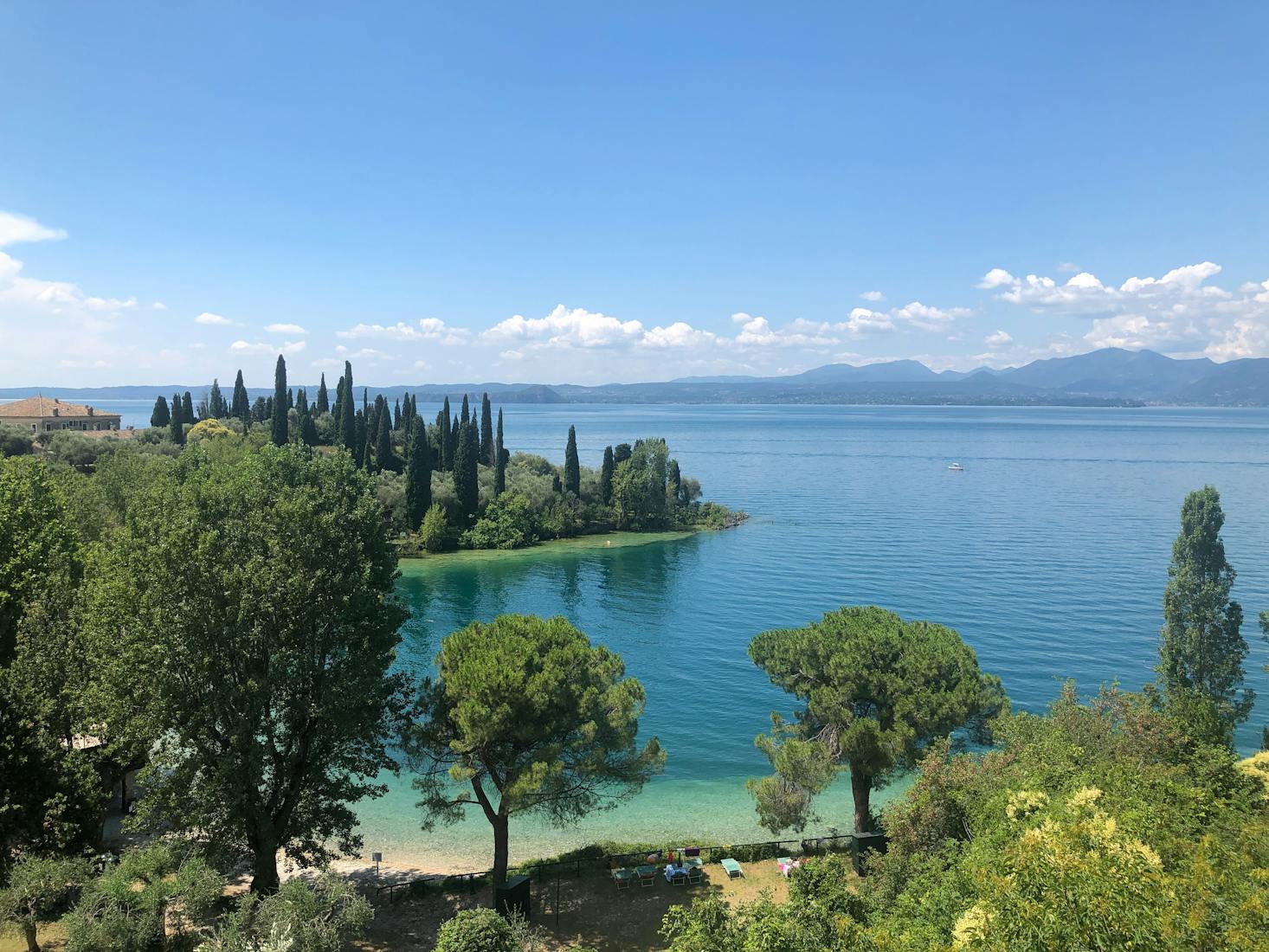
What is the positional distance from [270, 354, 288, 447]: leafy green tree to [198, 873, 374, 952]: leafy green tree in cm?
7294

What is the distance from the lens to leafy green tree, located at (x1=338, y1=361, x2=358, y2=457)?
8488cm

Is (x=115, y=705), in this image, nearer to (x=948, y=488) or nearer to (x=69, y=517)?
(x=69, y=517)

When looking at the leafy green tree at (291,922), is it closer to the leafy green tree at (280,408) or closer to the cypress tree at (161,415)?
the leafy green tree at (280,408)

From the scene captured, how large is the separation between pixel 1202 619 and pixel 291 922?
3811 cm

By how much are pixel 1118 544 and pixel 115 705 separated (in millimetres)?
85221

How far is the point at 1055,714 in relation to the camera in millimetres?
22031

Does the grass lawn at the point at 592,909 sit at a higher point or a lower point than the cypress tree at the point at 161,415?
lower

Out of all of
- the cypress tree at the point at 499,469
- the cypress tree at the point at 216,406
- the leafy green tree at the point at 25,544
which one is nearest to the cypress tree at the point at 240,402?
the cypress tree at the point at 216,406

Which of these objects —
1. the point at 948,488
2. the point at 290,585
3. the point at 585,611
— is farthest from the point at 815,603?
the point at 948,488

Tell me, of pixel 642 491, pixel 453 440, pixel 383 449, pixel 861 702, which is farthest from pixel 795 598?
pixel 383 449

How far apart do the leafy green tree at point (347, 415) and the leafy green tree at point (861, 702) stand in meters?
69.3

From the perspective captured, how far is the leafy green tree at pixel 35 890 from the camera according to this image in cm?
1456

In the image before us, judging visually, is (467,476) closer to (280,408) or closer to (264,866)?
(280,408)

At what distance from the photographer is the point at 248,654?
18.4 metres
